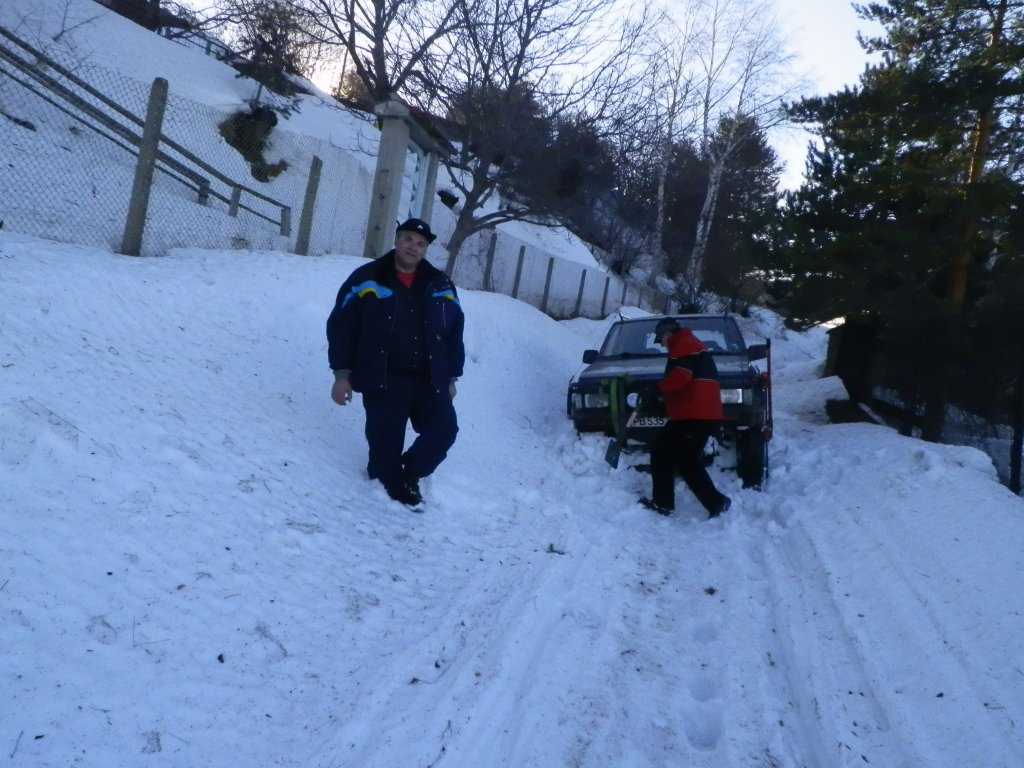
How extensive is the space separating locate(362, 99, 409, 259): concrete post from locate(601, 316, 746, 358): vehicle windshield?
3.12 meters

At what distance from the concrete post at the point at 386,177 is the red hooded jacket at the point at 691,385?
16.2 feet

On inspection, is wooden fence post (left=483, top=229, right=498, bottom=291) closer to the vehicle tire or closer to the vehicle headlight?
the vehicle headlight

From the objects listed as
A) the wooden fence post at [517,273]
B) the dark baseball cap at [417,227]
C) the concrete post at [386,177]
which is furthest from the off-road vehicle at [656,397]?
the wooden fence post at [517,273]

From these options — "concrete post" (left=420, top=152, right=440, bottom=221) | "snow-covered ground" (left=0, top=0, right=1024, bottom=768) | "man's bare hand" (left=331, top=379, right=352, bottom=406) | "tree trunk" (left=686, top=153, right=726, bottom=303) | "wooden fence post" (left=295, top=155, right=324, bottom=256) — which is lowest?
"snow-covered ground" (left=0, top=0, right=1024, bottom=768)

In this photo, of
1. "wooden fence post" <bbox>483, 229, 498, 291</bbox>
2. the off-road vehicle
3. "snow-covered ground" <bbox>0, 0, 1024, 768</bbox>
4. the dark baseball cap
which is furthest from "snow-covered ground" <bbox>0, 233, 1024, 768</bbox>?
"wooden fence post" <bbox>483, 229, 498, 291</bbox>

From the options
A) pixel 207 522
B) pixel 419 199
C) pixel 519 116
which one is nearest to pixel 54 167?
pixel 419 199

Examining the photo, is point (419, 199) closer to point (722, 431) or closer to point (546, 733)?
point (722, 431)

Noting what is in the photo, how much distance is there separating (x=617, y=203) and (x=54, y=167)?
1228cm

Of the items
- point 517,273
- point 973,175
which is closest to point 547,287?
point 517,273

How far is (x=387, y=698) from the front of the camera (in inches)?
116

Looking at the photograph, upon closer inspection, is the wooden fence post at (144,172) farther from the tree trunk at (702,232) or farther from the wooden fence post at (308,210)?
the tree trunk at (702,232)

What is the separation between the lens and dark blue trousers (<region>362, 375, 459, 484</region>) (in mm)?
4820

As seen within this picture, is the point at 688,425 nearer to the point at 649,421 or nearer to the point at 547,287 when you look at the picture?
the point at 649,421

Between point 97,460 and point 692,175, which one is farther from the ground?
point 692,175
